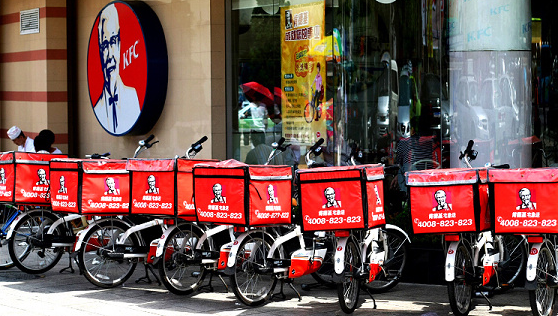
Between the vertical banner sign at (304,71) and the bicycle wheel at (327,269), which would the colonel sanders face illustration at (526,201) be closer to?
the bicycle wheel at (327,269)

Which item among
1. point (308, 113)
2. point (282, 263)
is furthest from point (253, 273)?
point (308, 113)

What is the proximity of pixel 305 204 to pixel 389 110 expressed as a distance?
429 cm

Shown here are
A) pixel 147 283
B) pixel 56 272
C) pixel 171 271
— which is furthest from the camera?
pixel 56 272

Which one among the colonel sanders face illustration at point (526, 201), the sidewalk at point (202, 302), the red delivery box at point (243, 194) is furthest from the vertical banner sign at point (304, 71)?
the colonel sanders face illustration at point (526, 201)

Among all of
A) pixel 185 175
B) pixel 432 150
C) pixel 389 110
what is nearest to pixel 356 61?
pixel 389 110

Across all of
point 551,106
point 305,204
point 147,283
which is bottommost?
point 147,283

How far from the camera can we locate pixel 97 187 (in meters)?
9.32

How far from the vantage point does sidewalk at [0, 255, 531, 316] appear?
8242 millimetres

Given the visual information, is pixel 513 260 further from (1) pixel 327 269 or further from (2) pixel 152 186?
(2) pixel 152 186

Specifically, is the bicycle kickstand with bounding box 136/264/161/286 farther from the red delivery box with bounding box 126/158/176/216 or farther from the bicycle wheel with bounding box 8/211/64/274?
the bicycle wheel with bounding box 8/211/64/274

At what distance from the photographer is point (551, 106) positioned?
35.9 feet

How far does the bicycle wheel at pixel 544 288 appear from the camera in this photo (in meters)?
7.37

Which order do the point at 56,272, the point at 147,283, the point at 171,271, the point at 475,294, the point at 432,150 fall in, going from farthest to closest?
the point at 432,150 < the point at 56,272 < the point at 147,283 < the point at 171,271 < the point at 475,294

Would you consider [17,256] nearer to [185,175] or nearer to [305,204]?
[185,175]
